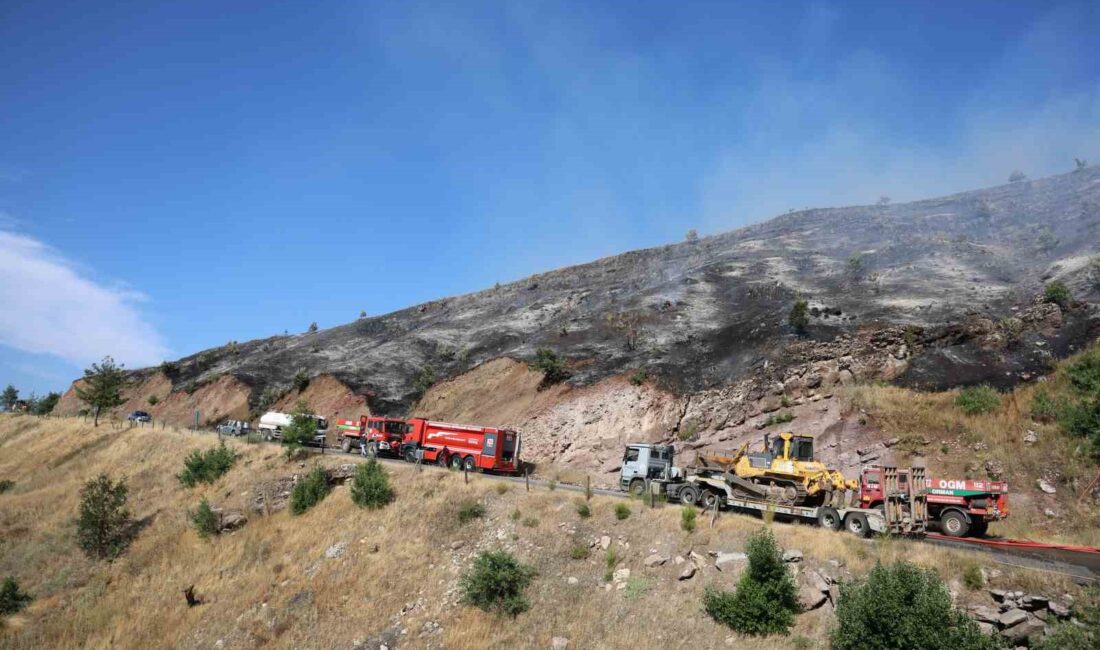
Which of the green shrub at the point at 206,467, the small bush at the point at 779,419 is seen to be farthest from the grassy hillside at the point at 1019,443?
the green shrub at the point at 206,467

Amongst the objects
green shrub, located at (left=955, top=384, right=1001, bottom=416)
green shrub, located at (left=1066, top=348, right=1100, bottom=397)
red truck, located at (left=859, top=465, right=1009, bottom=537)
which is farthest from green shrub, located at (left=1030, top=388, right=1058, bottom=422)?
red truck, located at (left=859, top=465, right=1009, bottom=537)

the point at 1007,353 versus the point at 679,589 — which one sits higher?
the point at 1007,353

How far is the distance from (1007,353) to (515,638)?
1212 inches

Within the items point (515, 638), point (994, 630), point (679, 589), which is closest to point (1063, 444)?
point (994, 630)

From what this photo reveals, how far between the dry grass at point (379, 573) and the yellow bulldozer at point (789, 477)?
229 centimetres

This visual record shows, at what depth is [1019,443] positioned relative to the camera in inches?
1052

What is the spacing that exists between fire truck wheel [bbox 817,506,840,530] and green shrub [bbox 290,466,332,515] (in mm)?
21036

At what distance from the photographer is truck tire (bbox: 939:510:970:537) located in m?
19.6

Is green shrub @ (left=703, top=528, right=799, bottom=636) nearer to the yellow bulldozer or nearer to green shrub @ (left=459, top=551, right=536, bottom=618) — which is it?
the yellow bulldozer

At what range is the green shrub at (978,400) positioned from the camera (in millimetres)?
28938

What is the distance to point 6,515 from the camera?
113 ft

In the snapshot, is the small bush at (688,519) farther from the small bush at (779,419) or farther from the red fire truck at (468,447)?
the red fire truck at (468,447)

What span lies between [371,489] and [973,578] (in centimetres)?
2157

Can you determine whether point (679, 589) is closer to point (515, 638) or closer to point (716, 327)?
point (515, 638)
